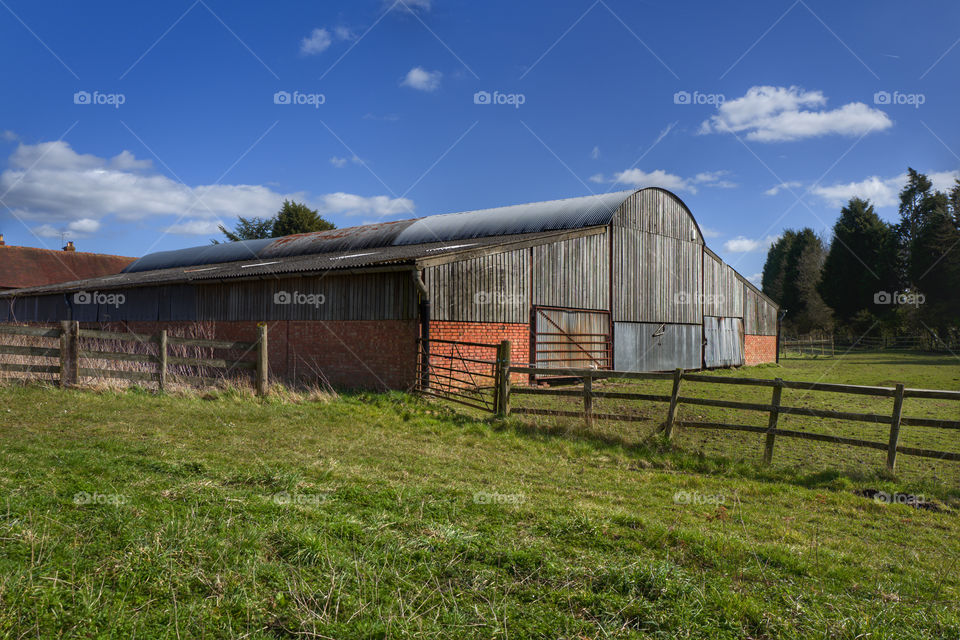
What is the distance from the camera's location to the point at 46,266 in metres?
44.6

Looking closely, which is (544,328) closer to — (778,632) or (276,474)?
(276,474)

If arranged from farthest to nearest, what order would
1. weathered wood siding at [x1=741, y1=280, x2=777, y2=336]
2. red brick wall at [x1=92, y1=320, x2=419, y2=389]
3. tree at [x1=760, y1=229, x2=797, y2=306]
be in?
tree at [x1=760, y1=229, x2=797, y2=306] → weathered wood siding at [x1=741, y1=280, x2=777, y2=336] → red brick wall at [x1=92, y1=320, x2=419, y2=389]

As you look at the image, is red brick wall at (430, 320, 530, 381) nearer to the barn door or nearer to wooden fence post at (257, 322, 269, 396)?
the barn door

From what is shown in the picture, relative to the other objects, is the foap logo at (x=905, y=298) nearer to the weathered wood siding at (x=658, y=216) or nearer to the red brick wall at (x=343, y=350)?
the weathered wood siding at (x=658, y=216)

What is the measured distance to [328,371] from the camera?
15.2 meters

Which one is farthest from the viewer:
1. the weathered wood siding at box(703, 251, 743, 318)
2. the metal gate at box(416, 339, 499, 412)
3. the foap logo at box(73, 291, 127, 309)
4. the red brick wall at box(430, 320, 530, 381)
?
the weathered wood siding at box(703, 251, 743, 318)

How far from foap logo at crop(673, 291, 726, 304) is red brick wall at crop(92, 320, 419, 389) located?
13.1 metres

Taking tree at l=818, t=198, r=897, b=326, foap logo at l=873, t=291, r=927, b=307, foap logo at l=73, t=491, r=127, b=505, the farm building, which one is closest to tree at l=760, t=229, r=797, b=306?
tree at l=818, t=198, r=897, b=326

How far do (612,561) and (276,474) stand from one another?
3.26 metres

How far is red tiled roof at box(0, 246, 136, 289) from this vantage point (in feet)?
138

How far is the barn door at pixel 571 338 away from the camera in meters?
16.4

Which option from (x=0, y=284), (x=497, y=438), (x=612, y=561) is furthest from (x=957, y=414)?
(x=0, y=284)

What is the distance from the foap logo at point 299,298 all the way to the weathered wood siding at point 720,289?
1622 centimetres

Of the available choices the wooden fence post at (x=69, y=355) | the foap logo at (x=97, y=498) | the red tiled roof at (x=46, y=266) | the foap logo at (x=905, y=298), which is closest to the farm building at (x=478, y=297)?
the wooden fence post at (x=69, y=355)
